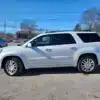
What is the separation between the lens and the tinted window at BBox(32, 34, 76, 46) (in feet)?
40.1

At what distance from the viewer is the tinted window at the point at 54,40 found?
40.1 ft

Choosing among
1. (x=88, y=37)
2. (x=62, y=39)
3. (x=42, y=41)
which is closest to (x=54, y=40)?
(x=62, y=39)

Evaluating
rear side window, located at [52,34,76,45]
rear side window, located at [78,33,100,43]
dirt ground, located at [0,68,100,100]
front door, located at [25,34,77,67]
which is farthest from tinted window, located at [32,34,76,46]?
dirt ground, located at [0,68,100,100]

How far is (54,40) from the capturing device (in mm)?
12336

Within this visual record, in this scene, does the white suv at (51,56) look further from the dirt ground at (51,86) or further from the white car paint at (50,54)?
the dirt ground at (51,86)

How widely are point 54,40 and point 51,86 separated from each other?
3.15m

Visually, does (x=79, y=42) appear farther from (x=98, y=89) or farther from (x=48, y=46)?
(x=98, y=89)

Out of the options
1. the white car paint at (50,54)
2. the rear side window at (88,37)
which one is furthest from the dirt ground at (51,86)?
the rear side window at (88,37)

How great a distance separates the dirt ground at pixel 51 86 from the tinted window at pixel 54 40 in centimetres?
124

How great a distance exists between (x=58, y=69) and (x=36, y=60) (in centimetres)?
167

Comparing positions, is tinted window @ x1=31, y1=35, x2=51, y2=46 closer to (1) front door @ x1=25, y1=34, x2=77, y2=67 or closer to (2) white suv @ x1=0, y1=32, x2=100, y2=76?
(2) white suv @ x1=0, y1=32, x2=100, y2=76

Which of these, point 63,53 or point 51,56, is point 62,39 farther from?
point 51,56

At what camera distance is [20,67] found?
12.0m

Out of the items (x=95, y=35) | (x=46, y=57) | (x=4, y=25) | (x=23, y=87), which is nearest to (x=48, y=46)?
(x=46, y=57)
